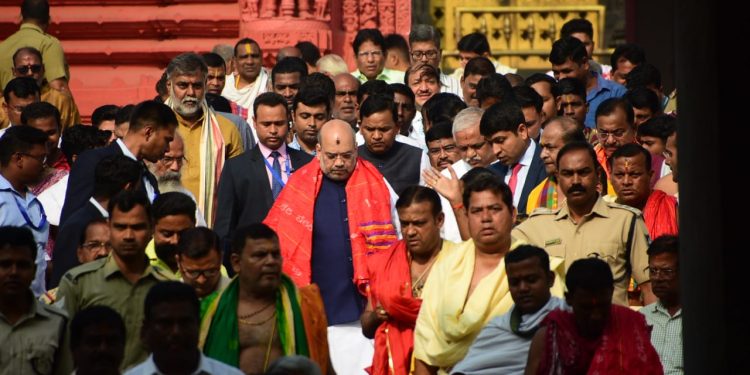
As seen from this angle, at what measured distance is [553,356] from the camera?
8758 millimetres

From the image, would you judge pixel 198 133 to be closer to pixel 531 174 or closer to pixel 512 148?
pixel 512 148

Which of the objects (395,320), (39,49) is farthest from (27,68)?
(395,320)

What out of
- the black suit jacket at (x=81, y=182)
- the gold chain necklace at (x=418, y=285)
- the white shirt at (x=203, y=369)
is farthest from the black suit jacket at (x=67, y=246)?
the white shirt at (x=203, y=369)

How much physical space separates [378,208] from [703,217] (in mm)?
4698

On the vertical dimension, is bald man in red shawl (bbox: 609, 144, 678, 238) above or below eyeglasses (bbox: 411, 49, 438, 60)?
below

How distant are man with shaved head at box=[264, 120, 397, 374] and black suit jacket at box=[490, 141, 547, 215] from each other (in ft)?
2.74

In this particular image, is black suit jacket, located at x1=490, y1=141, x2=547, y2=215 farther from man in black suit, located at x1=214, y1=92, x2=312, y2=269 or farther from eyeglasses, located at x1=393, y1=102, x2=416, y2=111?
eyeglasses, located at x1=393, y1=102, x2=416, y2=111

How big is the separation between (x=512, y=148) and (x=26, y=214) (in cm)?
307

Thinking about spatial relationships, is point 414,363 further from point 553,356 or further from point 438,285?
point 553,356

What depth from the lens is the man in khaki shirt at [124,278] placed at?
30.7 feet

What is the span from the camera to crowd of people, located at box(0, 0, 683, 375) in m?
8.89

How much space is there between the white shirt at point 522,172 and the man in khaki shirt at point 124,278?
9.55ft

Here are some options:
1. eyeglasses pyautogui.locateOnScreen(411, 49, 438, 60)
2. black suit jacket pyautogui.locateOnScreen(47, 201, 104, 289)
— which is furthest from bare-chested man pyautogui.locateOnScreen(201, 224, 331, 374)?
eyeglasses pyautogui.locateOnScreen(411, 49, 438, 60)

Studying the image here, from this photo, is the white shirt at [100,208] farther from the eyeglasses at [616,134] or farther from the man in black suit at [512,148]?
the eyeglasses at [616,134]
